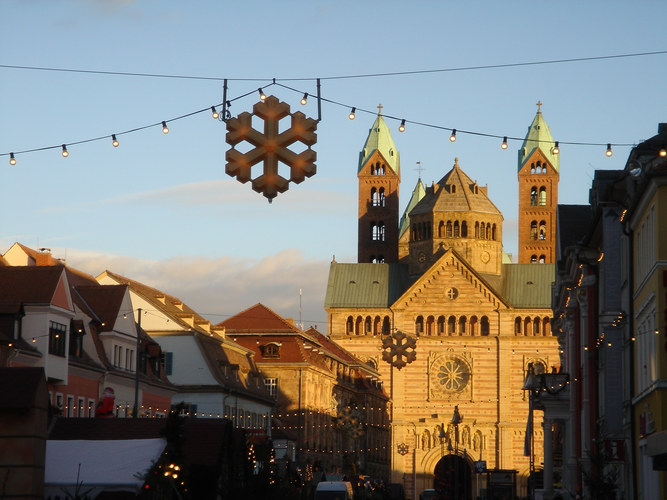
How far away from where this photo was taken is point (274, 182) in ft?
65.2

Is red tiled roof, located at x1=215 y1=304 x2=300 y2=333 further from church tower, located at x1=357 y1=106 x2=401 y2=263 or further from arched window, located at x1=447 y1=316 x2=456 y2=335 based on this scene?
church tower, located at x1=357 y1=106 x2=401 y2=263

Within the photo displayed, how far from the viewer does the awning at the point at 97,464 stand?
1130 inches

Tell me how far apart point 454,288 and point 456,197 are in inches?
424

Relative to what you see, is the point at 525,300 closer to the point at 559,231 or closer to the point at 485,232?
the point at 485,232

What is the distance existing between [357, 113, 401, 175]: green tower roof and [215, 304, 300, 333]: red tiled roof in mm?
40517

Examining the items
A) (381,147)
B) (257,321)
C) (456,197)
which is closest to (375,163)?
(381,147)

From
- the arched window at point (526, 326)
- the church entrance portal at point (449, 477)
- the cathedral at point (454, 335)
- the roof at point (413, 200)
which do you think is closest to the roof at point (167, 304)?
the church entrance portal at point (449, 477)

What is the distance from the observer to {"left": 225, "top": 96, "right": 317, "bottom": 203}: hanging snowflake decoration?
20.0 m

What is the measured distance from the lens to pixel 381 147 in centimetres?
13412

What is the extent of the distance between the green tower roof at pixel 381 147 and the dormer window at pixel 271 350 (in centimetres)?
4494

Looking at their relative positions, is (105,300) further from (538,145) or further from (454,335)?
(538,145)

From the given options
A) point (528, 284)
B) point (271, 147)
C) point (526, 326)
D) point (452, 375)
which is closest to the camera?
point (271, 147)

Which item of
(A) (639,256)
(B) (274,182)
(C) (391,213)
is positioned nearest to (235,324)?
(C) (391,213)

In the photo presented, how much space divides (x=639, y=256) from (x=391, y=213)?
96.2 metres
